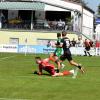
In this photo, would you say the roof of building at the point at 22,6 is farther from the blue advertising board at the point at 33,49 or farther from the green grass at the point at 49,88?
the green grass at the point at 49,88

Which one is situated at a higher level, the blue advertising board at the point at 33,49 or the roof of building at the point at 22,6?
the roof of building at the point at 22,6

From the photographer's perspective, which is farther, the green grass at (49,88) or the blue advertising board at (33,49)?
the blue advertising board at (33,49)

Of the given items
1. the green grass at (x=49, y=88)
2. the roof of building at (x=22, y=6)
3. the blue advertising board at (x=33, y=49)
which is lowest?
the green grass at (x=49, y=88)

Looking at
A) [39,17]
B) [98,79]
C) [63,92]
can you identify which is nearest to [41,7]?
[39,17]

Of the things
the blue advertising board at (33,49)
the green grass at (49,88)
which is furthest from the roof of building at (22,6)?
the green grass at (49,88)

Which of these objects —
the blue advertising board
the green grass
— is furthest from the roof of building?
Result: the green grass

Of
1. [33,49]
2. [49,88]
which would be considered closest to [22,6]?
[33,49]

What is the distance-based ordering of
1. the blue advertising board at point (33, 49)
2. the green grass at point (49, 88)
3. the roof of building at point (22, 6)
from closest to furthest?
the green grass at point (49, 88), the blue advertising board at point (33, 49), the roof of building at point (22, 6)

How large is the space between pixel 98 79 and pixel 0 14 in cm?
4874

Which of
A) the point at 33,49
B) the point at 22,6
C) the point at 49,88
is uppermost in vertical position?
the point at 22,6

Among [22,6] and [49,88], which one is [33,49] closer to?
[22,6]

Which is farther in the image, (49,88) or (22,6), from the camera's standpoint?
(22,6)

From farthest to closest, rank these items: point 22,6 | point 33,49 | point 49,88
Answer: point 22,6 < point 33,49 < point 49,88

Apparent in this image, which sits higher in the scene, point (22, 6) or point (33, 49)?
point (22, 6)
